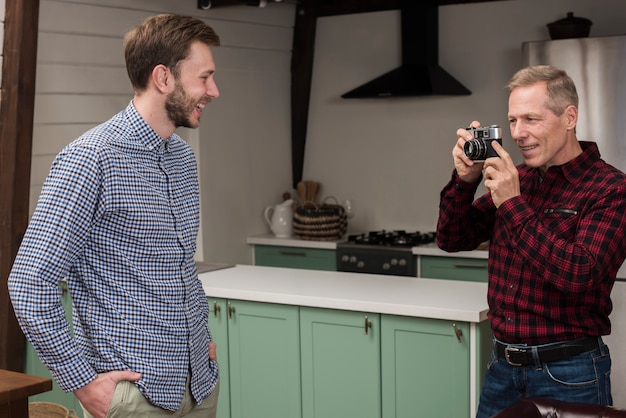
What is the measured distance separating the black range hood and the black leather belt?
3.26 meters

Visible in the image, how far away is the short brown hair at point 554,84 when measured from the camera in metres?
2.27

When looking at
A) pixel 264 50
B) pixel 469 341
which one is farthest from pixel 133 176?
pixel 264 50

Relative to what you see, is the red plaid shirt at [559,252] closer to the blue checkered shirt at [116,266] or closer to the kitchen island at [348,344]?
the kitchen island at [348,344]

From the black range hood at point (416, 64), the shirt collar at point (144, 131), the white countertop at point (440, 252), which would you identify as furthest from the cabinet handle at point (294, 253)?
the shirt collar at point (144, 131)

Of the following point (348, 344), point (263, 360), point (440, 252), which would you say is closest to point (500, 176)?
point (348, 344)

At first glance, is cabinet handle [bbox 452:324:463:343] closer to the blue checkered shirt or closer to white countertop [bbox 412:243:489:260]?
the blue checkered shirt

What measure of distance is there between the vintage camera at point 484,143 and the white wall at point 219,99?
8.64 ft

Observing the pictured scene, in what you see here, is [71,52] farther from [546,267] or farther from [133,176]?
[546,267]

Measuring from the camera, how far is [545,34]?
5219 millimetres

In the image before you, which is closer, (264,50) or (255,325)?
(255,325)

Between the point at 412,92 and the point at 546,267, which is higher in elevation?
the point at 412,92

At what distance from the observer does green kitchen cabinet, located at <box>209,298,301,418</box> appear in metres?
3.47

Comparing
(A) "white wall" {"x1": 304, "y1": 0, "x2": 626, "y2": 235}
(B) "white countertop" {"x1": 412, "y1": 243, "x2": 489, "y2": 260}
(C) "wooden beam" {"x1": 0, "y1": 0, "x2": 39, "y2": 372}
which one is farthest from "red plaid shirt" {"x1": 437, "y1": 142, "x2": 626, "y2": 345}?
(A) "white wall" {"x1": 304, "y1": 0, "x2": 626, "y2": 235}

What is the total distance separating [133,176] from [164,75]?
24 centimetres
